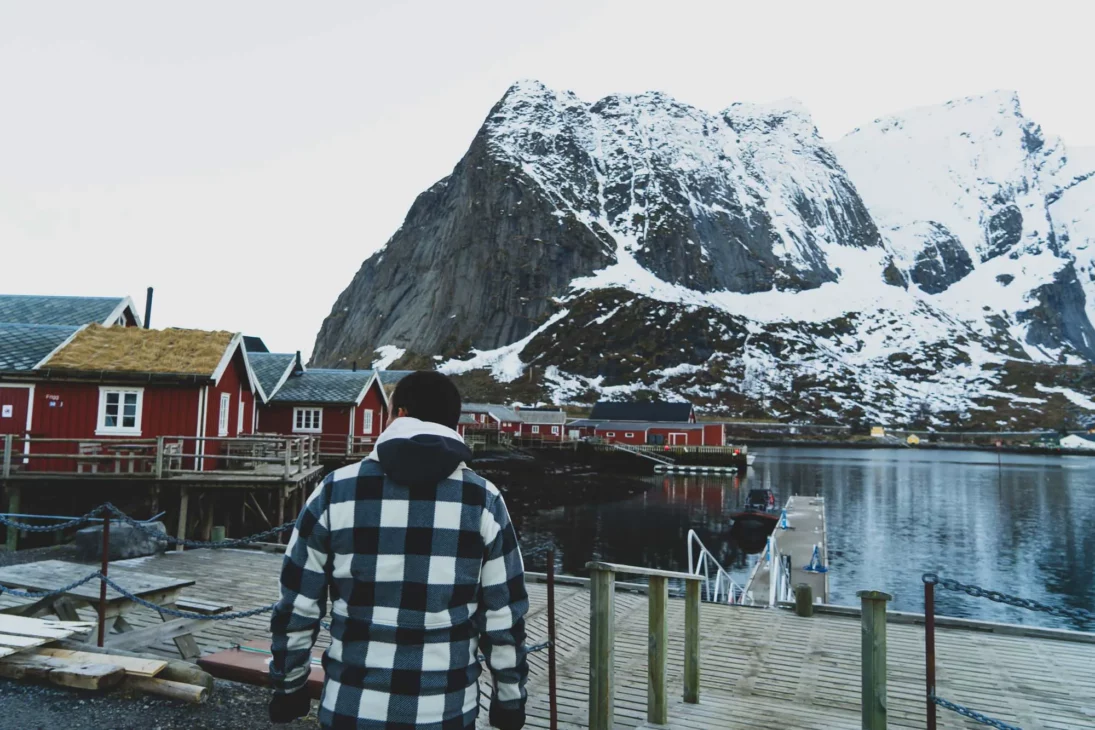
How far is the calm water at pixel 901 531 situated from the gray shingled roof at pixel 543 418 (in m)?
34.9

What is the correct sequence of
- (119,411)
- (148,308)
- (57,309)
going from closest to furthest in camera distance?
(119,411) < (57,309) < (148,308)

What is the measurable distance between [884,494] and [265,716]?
62.7 meters

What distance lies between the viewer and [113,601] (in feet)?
25.6

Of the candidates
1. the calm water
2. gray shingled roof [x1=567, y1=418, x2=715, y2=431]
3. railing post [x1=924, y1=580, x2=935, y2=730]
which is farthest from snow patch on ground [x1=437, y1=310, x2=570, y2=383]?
railing post [x1=924, y1=580, x2=935, y2=730]

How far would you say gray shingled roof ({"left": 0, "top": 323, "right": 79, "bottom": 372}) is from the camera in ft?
75.7

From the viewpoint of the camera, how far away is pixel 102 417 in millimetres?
23984

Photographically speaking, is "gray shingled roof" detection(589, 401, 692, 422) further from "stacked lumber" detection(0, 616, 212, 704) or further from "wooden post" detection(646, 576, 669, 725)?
"stacked lumber" detection(0, 616, 212, 704)

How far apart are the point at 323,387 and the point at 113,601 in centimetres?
3350

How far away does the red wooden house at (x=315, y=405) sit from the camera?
38.6 m

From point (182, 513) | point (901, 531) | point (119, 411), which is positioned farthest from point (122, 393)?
point (901, 531)

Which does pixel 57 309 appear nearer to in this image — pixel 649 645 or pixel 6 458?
pixel 6 458

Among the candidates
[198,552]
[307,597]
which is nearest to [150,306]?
[198,552]

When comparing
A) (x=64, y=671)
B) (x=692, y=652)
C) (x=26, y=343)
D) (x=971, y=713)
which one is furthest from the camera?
(x=26, y=343)

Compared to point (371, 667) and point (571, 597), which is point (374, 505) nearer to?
point (371, 667)
